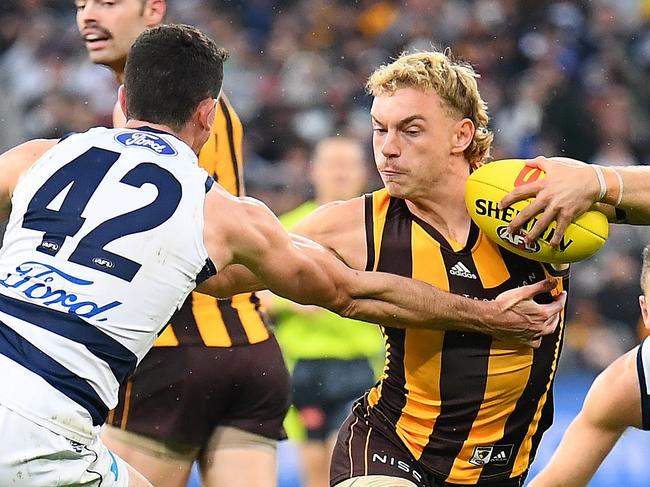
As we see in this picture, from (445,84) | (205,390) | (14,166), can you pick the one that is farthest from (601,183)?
(14,166)

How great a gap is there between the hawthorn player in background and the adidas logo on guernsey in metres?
1.07

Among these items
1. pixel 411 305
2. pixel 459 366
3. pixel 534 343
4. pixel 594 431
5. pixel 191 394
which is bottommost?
pixel 191 394

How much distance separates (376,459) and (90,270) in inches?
58.9

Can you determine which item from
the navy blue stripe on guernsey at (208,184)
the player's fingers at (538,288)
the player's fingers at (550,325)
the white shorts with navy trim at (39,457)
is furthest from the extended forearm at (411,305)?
the white shorts with navy trim at (39,457)

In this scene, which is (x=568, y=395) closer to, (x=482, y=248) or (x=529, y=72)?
(x=529, y=72)

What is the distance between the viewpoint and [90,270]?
11.6 ft

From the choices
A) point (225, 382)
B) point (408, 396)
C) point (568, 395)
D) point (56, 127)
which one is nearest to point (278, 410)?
point (225, 382)

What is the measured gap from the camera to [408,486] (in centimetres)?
434

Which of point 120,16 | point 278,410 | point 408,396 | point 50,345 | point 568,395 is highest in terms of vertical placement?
point 120,16

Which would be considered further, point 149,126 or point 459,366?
point 459,366

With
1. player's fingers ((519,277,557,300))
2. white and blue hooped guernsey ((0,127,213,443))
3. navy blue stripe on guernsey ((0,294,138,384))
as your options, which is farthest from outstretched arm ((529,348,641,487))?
navy blue stripe on guernsey ((0,294,138,384))

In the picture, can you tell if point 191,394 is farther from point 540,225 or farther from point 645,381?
point 645,381

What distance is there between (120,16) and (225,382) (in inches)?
63.6

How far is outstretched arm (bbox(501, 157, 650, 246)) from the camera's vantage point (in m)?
4.21
